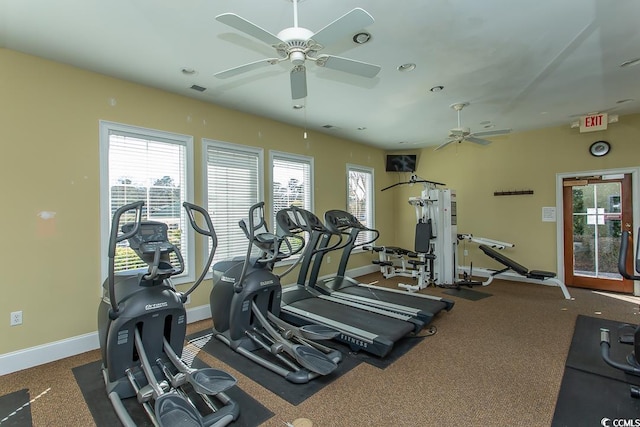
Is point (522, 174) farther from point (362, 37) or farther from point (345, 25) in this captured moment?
point (345, 25)

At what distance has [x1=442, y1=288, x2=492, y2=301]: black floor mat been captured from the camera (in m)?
5.05

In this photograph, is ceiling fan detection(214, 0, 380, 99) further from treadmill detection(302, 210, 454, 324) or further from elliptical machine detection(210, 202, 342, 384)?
treadmill detection(302, 210, 454, 324)

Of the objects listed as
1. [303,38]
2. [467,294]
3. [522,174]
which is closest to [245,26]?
[303,38]

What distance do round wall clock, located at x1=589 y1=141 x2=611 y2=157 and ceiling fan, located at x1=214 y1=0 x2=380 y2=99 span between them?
17.2 feet

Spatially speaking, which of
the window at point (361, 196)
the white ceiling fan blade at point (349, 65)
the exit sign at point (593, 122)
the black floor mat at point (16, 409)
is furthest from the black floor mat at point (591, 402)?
the window at point (361, 196)

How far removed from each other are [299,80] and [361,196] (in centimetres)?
467


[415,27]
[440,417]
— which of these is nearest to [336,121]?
[415,27]

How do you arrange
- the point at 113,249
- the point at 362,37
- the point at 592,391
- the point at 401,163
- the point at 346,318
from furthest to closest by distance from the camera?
1. the point at 401,163
2. the point at 346,318
3. the point at 362,37
4. the point at 592,391
5. the point at 113,249

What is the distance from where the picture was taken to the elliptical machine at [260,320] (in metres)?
2.86

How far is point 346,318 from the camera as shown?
3.63 meters

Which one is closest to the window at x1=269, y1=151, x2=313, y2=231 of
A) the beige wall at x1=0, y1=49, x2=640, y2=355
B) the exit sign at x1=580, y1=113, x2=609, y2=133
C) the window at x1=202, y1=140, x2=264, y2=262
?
the window at x1=202, y1=140, x2=264, y2=262

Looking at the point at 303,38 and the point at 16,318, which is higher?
the point at 303,38

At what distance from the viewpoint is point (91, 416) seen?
7.12 ft

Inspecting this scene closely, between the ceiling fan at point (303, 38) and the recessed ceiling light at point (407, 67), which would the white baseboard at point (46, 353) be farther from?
the recessed ceiling light at point (407, 67)
